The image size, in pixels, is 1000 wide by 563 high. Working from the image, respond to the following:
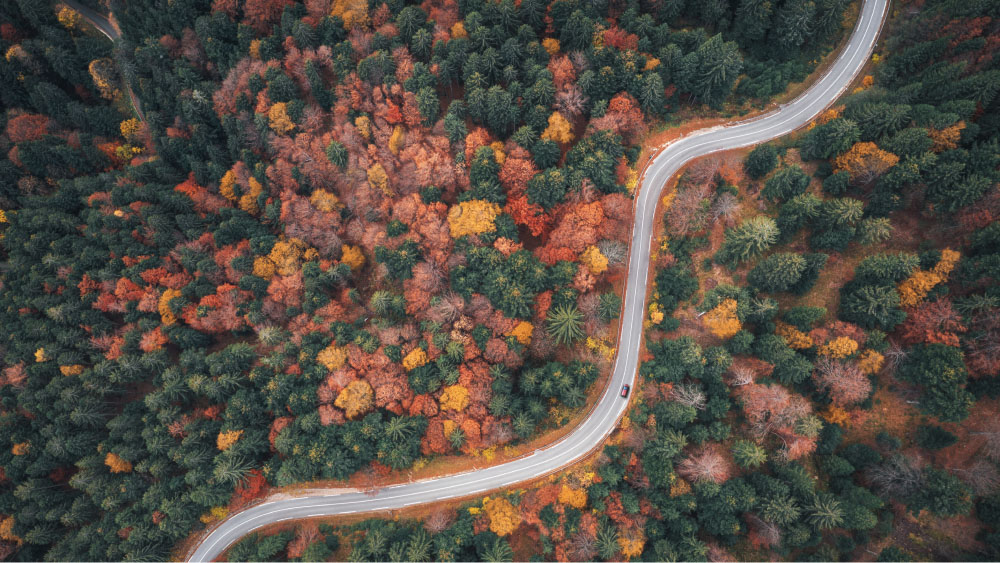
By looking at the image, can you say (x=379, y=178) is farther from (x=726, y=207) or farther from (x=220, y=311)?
(x=726, y=207)

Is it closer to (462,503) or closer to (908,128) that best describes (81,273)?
(462,503)

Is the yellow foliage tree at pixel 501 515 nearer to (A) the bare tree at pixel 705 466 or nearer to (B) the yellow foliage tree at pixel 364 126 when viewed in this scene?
(A) the bare tree at pixel 705 466

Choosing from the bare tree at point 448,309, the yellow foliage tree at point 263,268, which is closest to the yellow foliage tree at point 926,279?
the bare tree at point 448,309

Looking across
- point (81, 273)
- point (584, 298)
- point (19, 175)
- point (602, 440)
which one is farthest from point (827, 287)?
point (19, 175)

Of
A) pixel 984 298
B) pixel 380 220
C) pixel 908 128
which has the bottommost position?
pixel 984 298

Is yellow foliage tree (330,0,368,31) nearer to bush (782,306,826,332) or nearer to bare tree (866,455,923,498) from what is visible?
bush (782,306,826,332)

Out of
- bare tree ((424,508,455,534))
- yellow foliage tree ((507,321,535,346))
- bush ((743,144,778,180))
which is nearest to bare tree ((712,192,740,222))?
bush ((743,144,778,180))
